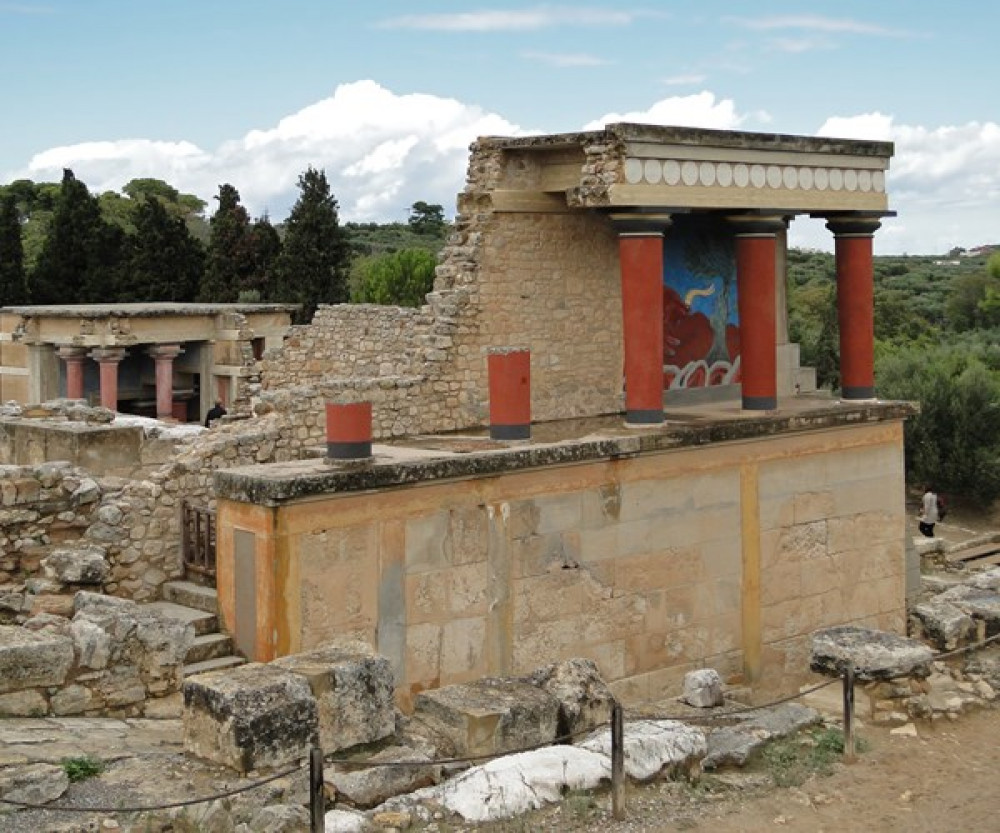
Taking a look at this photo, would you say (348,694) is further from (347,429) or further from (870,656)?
(870,656)

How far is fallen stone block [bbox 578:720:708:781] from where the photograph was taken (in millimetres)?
8352

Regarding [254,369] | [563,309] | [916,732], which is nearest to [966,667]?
[916,732]

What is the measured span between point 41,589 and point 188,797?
3.39 meters

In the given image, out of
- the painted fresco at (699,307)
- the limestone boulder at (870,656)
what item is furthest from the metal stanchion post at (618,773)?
the painted fresco at (699,307)

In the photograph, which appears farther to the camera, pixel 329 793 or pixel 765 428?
pixel 765 428

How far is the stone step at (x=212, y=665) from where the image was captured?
32.2ft

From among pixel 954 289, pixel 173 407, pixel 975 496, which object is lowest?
pixel 975 496

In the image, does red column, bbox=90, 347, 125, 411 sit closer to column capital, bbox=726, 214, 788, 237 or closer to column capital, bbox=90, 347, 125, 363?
column capital, bbox=90, 347, 125, 363

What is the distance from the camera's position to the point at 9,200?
40312mm

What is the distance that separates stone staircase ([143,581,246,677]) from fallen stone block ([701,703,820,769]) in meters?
3.51

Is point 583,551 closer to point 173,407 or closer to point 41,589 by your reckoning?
point 41,589

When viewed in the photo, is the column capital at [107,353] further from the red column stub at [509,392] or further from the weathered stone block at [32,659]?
the weathered stone block at [32,659]

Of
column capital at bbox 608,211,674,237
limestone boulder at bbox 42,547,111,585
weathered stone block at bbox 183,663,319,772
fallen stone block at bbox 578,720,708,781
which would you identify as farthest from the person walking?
weathered stone block at bbox 183,663,319,772

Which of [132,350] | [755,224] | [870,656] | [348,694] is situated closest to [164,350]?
[132,350]
